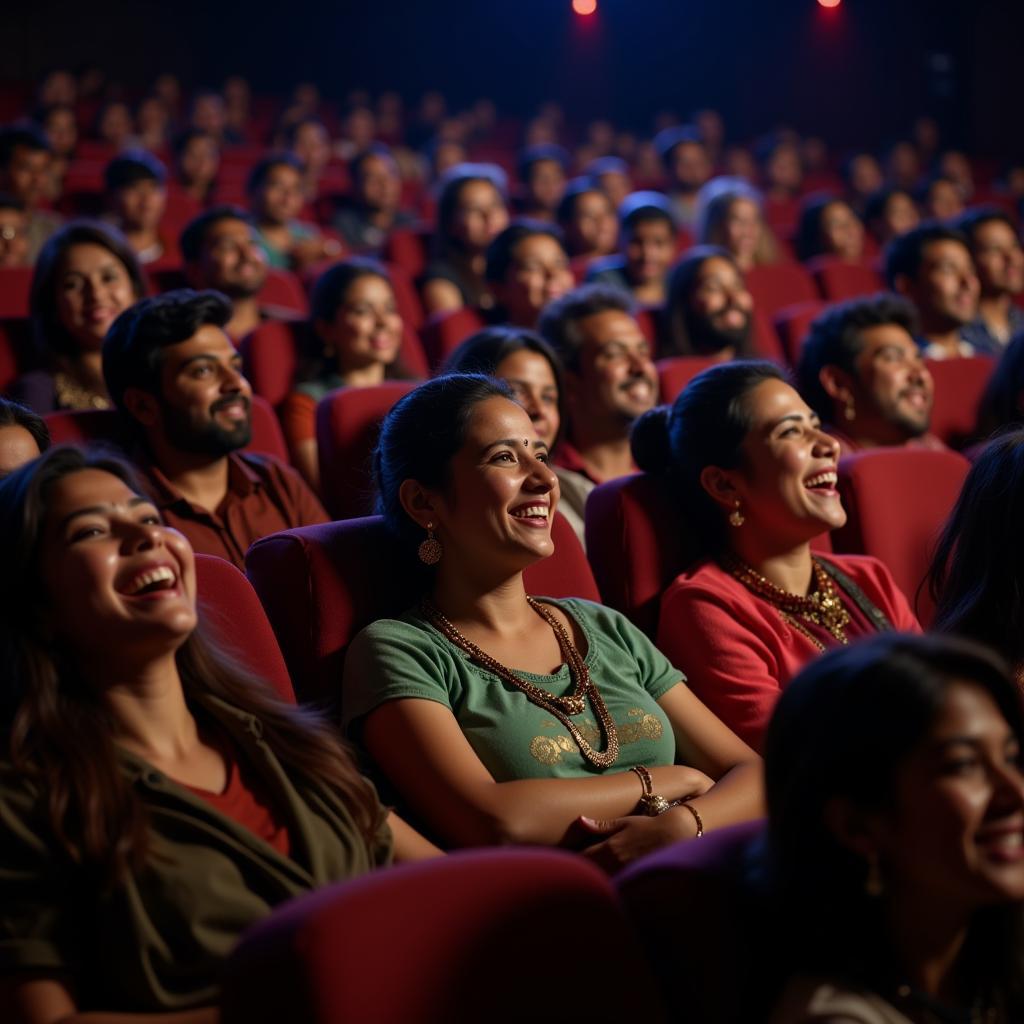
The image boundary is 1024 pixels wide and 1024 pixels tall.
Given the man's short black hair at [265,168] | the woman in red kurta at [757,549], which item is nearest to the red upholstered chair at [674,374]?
the woman in red kurta at [757,549]

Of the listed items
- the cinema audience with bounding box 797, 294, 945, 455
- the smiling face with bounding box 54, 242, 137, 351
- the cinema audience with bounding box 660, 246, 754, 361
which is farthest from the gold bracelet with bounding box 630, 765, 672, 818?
the cinema audience with bounding box 660, 246, 754, 361

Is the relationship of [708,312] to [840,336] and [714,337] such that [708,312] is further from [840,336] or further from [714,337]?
[840,336]

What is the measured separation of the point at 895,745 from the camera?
0.75 metres

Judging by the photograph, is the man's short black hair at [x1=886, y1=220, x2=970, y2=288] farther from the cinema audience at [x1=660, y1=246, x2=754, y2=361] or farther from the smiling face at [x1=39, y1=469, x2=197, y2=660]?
the smiling face at [x1=39, y1=469, x2=197, y2=660]

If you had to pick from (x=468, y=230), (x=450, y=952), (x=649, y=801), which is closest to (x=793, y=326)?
(x=468, y=230)

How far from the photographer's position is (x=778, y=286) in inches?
126

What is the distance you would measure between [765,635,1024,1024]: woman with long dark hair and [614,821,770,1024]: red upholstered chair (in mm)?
14

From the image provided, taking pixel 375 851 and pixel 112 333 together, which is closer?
pixel 375 851

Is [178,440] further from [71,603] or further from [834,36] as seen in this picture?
[834,36]

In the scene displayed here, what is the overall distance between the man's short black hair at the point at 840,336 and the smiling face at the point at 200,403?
2.99 ft

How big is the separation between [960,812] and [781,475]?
74cm

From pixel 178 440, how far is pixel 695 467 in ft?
2.00

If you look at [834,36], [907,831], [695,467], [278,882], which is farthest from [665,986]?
[834,36]

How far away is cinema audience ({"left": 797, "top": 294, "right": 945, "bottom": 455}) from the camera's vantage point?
2064mm
